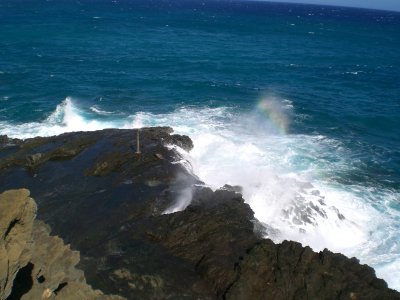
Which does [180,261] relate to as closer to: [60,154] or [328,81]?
[60,154]

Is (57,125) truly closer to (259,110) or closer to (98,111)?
(98,111)

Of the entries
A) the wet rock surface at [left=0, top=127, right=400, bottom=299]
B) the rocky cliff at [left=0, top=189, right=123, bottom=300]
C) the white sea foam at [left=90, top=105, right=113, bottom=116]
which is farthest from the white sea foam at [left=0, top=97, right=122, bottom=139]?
the rocky cliff at [left=0, top=189, right=123, bottom=300]

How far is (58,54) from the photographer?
8375cm

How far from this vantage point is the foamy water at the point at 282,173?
28.4m

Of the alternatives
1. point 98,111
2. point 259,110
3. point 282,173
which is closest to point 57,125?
point 98,111

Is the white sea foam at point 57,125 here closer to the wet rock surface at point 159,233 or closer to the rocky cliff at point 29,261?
the wet rock surface at point 159,233

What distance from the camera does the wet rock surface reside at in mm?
18266

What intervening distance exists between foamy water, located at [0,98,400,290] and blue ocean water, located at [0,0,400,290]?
0.12 meters

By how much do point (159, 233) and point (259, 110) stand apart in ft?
125

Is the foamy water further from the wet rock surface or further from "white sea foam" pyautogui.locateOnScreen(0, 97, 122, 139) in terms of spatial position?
the wet rock surface

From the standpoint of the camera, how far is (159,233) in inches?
864

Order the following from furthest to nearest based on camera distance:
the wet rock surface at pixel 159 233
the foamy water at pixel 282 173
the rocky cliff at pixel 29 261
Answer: the foamy water at pixel 282 173, the wet rock surface at pixel 159 233, the rocky cliff at pixel 29 261

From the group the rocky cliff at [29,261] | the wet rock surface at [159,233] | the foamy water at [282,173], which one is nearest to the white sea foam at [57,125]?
the foamy water at [282,173]

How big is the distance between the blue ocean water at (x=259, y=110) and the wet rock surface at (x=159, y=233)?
190 inches
